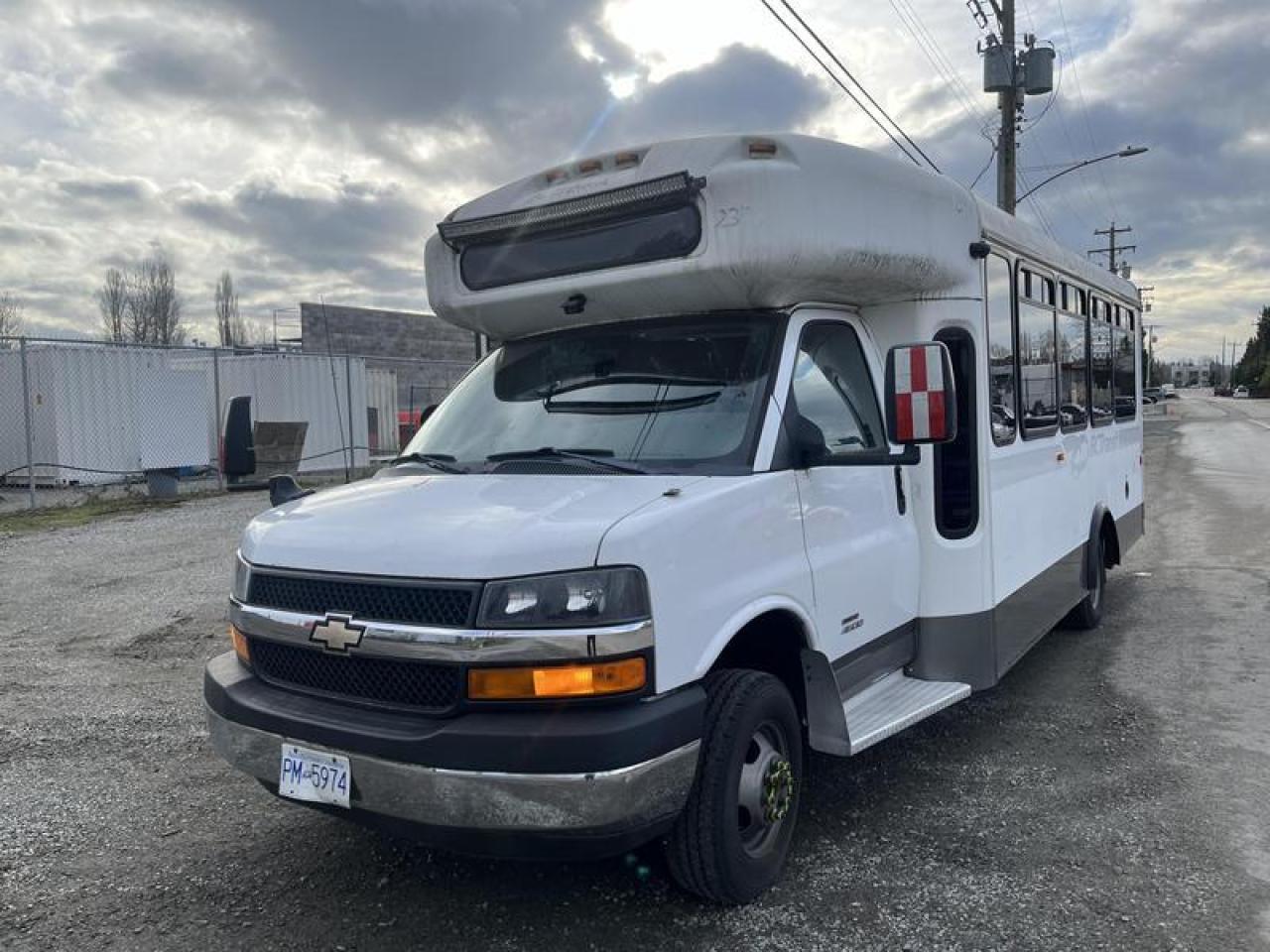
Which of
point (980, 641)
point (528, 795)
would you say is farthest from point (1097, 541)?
point (528, 795)

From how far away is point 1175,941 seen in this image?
323 cm

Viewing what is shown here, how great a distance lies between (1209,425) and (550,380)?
3938cm

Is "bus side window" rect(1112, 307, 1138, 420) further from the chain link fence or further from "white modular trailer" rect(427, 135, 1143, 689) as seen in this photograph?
the chain link fence

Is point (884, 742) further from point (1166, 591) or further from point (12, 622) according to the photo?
point (12, 622)

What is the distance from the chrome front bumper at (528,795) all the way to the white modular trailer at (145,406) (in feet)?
52.1

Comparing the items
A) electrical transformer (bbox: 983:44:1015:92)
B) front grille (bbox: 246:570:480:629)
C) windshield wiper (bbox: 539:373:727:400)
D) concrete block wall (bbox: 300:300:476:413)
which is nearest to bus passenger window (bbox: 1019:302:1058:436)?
windshield wiper (bbox: 539:373:727:400)

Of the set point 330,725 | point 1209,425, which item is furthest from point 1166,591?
point 1209,425

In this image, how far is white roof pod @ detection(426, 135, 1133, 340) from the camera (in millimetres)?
3836

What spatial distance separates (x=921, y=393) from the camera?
3562mm

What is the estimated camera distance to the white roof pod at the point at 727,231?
12.6 feet

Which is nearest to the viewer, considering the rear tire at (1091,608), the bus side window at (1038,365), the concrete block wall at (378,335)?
the bus side window at (1038,365)

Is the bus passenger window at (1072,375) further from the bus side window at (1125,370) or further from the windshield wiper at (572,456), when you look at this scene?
Result: the windshield wiper at (572,456)

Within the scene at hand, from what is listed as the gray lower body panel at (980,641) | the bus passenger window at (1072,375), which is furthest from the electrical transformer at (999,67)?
the gray lower body panel at (980,641)

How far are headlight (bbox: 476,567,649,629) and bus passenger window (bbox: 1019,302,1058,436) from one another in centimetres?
358
